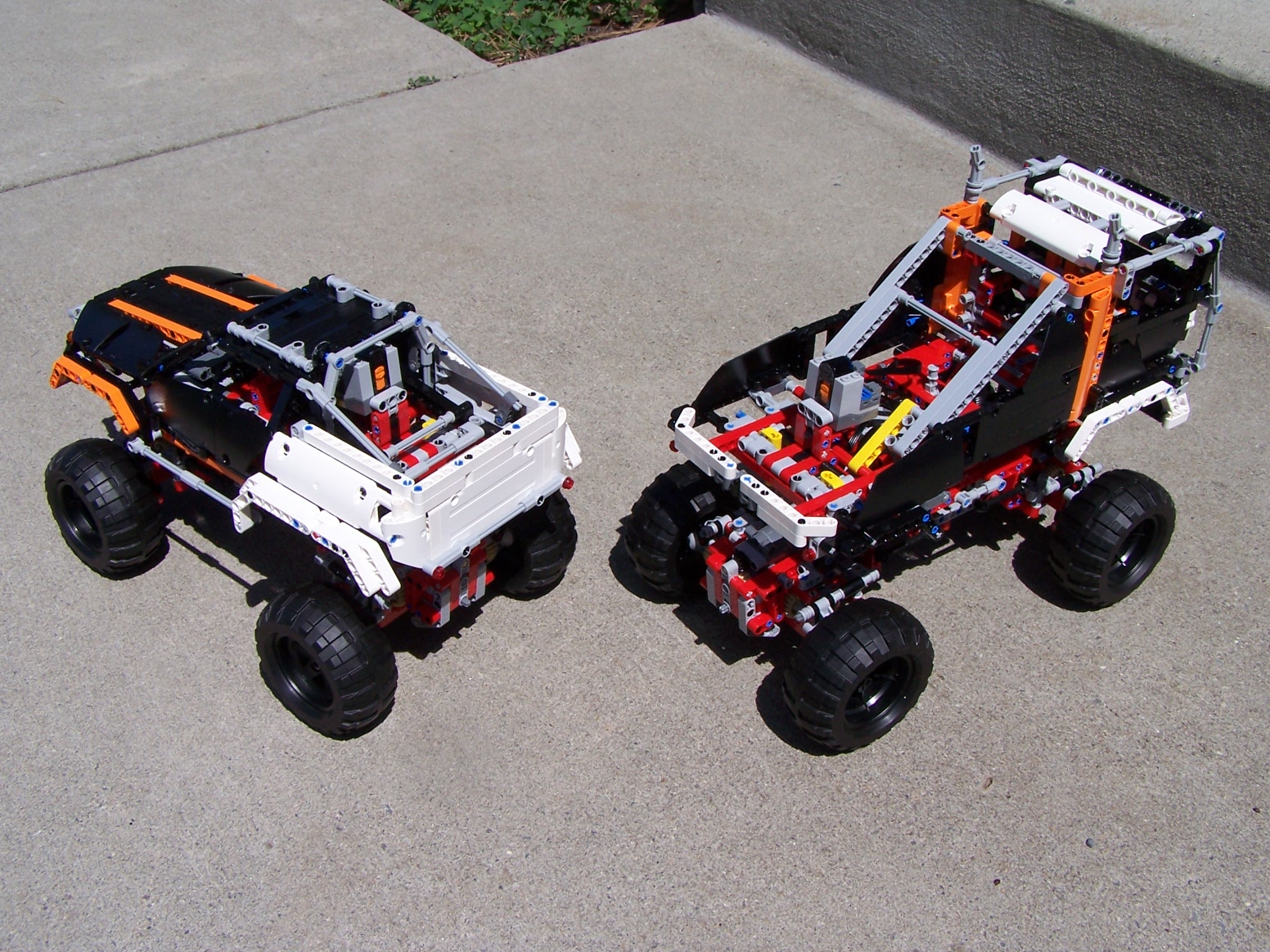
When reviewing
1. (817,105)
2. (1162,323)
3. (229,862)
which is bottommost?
(229,862)

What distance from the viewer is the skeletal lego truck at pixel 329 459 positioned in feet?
17.0

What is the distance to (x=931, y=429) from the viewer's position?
17.9ft

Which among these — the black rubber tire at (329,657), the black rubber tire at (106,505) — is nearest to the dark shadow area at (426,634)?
the black rubber tire at (329,657)

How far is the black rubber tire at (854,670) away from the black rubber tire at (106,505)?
352cm

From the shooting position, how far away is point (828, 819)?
5.26 metres

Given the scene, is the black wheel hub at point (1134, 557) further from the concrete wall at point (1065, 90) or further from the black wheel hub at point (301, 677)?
the black wheel hub at point (301, 677)

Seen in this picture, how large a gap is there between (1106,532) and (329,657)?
12.8 ft

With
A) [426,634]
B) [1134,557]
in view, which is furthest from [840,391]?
[426,634]

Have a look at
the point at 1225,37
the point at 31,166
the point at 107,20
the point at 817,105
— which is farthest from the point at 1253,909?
the point at 107,20

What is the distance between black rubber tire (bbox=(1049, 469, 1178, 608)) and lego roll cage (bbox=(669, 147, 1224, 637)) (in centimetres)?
21

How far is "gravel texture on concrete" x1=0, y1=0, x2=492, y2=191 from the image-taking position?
1043cm

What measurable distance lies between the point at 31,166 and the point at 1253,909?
34.3ft

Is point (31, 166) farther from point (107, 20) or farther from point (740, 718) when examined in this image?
point (740, 718)

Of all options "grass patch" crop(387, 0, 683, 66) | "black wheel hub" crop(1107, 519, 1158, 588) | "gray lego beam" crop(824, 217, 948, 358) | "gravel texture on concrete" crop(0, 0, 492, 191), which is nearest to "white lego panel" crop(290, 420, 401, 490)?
"gray lego beam" crop(824, 217, 948, 358)
